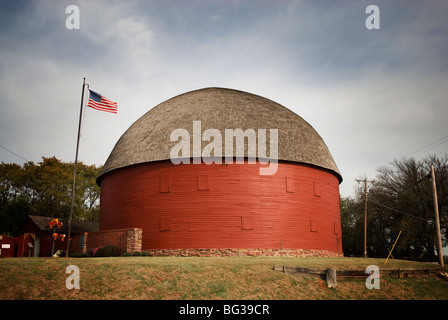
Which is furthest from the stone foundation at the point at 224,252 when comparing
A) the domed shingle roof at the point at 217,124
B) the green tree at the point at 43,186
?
the green tree at the point at 43,186

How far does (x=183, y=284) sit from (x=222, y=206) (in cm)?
A: 1067

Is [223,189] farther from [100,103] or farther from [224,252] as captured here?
[100,103]

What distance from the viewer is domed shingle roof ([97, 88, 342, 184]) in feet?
82.2

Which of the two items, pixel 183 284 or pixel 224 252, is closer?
pixel 183 284

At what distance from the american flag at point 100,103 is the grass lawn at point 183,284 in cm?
1072

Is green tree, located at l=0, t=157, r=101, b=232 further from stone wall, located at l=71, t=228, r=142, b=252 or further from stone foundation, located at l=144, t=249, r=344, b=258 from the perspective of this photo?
stone foundation, located at l=144, t=249, r=344, b=258

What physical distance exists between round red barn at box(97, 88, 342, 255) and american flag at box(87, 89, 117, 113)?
3404mm

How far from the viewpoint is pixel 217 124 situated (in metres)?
24.9

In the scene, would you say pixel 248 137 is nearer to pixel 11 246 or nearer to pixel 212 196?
pixel 212 196

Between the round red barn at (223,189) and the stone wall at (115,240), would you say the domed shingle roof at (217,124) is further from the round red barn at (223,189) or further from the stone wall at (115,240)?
the stone wall at (115,240)

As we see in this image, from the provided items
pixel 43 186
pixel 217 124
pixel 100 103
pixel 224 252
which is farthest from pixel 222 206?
pixel 43 186

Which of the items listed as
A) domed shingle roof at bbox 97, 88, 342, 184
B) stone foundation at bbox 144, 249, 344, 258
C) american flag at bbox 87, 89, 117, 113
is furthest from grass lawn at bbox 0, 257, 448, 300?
american flag at bbox 87, 89, 117, 113
